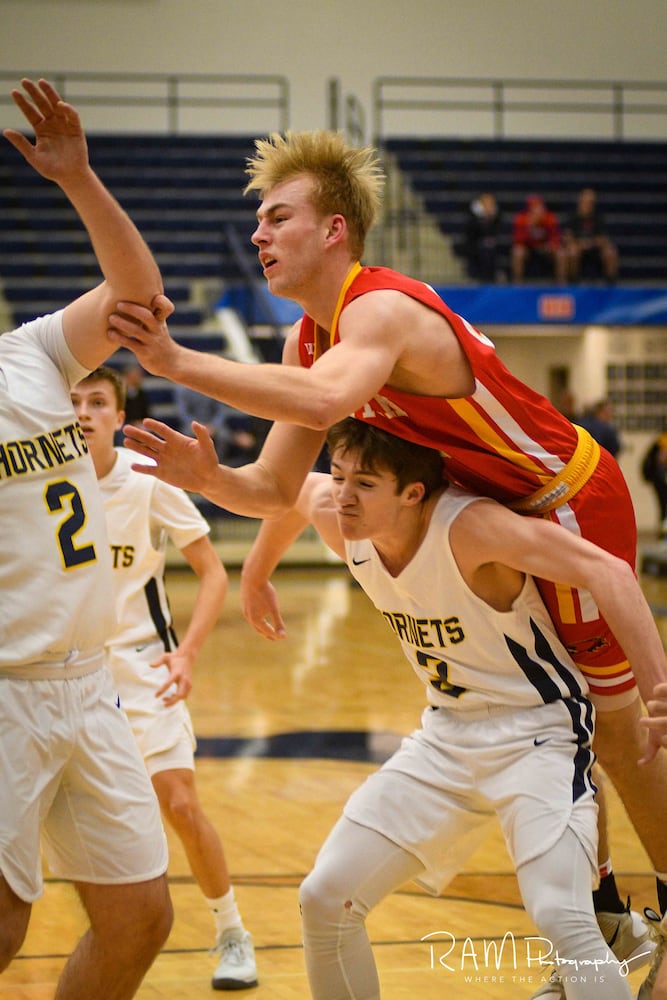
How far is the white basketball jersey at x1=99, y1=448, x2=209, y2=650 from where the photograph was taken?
13.7 feet

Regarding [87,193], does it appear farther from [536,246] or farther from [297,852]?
[536,246]

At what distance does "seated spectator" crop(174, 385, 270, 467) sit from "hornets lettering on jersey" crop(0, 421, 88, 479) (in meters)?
10.9

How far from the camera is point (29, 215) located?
701 inches

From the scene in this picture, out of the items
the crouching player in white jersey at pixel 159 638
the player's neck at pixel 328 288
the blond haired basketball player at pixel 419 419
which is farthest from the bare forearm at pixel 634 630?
the crouching player in white jersey at pixel 159 638

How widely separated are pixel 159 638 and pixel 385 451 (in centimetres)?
155

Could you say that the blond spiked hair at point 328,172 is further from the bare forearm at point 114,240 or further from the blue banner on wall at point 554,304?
the blue banner on wall at point 554,304

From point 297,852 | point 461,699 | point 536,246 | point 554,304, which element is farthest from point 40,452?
point 536,246

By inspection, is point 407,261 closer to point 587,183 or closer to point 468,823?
point 587,183

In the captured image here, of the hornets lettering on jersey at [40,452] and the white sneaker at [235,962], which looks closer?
the hornets lettering on jersey at [40,452]

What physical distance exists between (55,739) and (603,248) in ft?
54.5

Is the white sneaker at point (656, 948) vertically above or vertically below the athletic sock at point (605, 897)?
below

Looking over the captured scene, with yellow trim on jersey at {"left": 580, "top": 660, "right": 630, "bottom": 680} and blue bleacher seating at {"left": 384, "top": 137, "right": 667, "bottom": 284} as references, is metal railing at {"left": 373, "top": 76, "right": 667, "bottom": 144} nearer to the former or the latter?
blue bleacher seating at {"left": 384, "top": 137, "right": 667, "bottom": 284}

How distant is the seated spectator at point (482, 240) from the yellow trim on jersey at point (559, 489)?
14.9 m

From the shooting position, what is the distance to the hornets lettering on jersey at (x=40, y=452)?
2.65 meters
